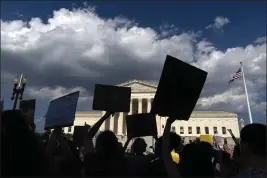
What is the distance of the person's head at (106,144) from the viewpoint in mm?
3167

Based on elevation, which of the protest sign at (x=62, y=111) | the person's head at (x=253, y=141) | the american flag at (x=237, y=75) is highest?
the american flag at (x=237, y=75)

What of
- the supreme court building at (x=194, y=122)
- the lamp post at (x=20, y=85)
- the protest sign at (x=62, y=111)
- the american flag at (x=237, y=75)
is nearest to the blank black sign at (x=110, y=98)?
the protest sign at (x=62, y=111)

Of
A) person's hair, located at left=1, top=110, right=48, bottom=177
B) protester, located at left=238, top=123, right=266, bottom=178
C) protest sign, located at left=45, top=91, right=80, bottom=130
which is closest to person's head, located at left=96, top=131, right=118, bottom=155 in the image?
person's hair, located at left=1, top=110, right=48, bottom=177

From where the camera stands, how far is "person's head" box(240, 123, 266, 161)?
2.50m

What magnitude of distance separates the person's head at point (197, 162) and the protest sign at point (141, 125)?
2808mm

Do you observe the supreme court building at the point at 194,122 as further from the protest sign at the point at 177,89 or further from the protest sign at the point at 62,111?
the protest sign at the point at 177,89

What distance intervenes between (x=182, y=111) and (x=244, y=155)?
1.39 meters

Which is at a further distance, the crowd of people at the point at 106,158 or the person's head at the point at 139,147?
the person's head at the point at 139,147

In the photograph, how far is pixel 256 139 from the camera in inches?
98.6

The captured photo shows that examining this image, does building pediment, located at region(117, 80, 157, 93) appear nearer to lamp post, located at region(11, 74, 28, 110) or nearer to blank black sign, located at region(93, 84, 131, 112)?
lamp post, located at region(11, 74, 28, 110)

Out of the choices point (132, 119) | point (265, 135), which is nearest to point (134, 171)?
point (265, 135)

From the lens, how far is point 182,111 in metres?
3.88

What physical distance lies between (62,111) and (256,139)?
126 inches

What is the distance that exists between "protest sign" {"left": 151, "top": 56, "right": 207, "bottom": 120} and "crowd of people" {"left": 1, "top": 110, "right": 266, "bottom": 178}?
1.10ft
